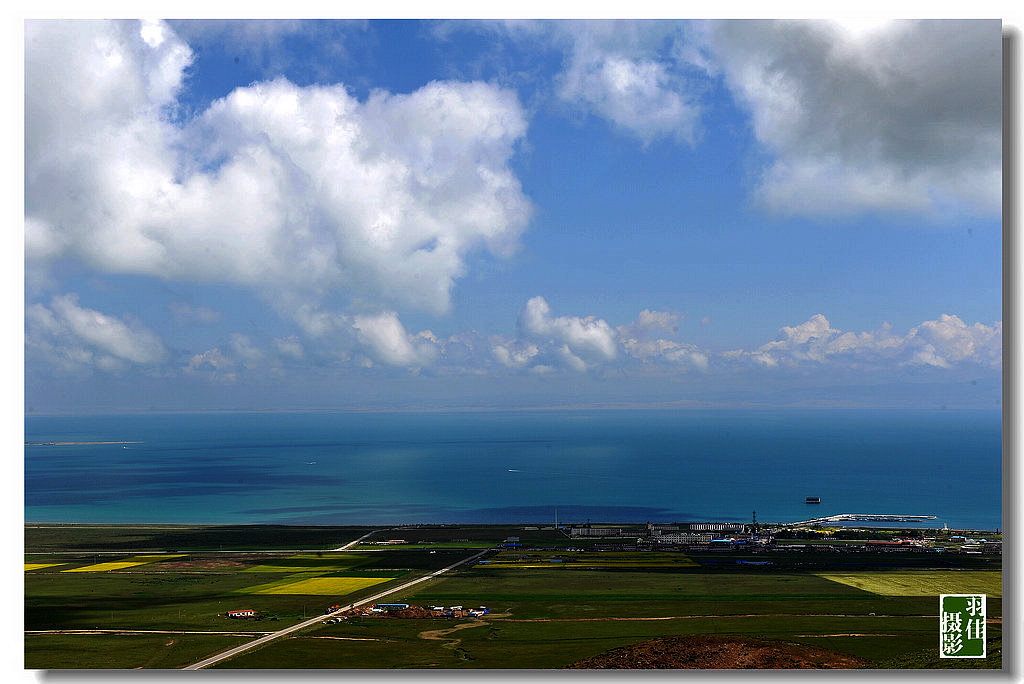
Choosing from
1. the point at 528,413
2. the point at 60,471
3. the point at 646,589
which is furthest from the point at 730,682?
the point at 60,471

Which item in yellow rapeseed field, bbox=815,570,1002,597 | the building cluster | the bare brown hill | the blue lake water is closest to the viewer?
the bare brown hill

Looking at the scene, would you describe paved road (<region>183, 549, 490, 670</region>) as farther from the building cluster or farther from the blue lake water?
the blue lake water

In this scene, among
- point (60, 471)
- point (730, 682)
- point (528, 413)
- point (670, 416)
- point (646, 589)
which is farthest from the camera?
point (60, 471)

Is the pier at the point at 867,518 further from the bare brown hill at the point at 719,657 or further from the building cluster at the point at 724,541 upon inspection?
the bare brown hill at the point at 719,657

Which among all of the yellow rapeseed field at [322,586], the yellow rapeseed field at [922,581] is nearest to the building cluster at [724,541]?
the yellow rapeseed field at [922,581]

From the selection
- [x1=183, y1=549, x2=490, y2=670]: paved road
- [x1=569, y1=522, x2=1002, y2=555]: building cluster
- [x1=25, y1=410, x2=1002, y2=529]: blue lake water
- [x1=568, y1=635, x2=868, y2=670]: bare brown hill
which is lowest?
[x1=183, y1=549, x2=490, y2=670]: paved road

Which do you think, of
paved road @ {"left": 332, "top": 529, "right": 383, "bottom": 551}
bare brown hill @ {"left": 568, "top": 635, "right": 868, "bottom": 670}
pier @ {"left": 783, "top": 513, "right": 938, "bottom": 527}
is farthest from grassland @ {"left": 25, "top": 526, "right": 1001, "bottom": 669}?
pier @ {"left": 783, "top": 513, "right": 938, "bottom": 527}

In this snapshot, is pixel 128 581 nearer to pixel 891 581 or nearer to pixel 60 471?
pixel 891 581
